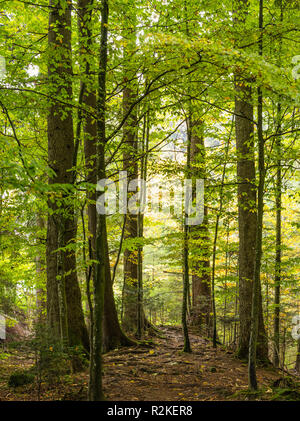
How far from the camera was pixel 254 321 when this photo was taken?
466 cm

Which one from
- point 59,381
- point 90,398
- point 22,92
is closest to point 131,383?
point 59,381

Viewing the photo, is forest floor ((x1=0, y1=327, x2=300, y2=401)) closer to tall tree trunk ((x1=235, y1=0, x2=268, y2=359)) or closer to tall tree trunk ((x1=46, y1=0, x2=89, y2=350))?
tall tree trunk ((x1=235, y1=0, x2=268, y2=359))

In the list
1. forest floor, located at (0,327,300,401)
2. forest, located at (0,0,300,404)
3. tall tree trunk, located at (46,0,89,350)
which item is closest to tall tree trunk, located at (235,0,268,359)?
forest, located at (0,0,300,404)

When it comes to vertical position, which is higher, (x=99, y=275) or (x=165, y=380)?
(x=99, y=275)

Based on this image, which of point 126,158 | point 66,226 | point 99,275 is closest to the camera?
point 99,275

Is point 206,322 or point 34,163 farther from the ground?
point 34,163

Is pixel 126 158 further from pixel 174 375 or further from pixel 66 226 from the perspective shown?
pixel 174 375

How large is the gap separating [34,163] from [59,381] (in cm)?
365

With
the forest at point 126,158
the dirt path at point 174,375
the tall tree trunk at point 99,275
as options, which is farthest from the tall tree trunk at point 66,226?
the tall tree trunk at point 99,275

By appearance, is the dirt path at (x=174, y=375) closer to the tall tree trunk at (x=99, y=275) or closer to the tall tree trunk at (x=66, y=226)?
the tall tree trunk at (x=99, y=275)

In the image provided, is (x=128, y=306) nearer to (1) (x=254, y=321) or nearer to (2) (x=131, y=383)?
(2) (x=131, y=383)

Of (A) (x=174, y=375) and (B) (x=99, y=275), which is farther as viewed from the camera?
(A) (x=174, y=375)

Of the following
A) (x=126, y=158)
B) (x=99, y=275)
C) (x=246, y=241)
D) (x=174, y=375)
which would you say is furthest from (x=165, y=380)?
(x=126, y=158)

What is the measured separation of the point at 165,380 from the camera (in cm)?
569
